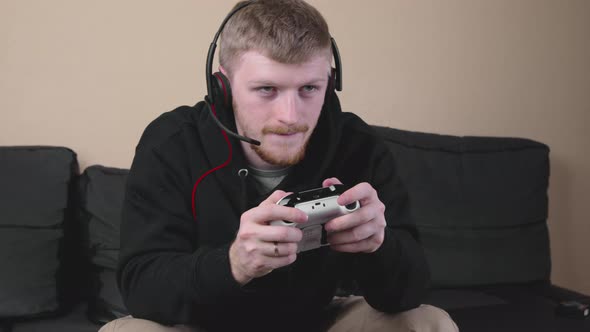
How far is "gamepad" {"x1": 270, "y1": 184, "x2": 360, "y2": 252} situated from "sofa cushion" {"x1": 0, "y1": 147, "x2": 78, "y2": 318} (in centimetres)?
98

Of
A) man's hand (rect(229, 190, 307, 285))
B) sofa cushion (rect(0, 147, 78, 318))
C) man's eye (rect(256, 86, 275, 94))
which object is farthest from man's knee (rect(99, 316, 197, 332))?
sofa cushion (rect(0, 147, 78, 318))

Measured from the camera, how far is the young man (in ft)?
3.47

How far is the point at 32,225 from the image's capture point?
1.69 metres

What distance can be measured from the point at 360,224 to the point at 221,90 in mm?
428

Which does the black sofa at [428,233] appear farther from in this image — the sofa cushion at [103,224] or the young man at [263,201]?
the young man at [263,201]

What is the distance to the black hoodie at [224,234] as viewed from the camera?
1.06 m

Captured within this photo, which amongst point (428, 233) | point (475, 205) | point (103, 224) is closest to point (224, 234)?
point (103, 224)

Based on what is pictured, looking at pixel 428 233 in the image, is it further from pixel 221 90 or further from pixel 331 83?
pixel 221 90

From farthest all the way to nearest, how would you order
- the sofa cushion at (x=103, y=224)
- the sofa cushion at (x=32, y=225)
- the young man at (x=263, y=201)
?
the sofa cushion at (x=103, y=224)
the sofa cushion at (x=32, y=225)
the young man at (x=263, y=201)

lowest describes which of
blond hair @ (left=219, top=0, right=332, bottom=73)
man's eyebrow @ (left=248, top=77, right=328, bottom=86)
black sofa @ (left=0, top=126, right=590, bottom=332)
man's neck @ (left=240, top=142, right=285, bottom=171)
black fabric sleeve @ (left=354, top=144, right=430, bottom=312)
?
black sofa @ (left=0, top=126, right=590, bottom=332)

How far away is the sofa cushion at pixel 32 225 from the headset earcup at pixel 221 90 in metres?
0.76

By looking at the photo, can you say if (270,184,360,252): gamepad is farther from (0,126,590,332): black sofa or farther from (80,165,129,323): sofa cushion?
(80,165,129,323): sofa cushion

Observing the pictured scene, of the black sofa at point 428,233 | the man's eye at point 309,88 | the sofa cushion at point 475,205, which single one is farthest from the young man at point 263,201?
the sofa cushion at point 475,205

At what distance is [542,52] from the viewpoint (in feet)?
8.18
